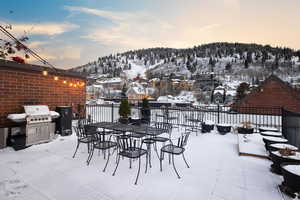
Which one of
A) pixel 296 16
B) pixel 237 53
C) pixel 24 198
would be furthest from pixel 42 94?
pixel 237 53

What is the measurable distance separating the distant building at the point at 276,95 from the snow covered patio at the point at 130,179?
13.6m

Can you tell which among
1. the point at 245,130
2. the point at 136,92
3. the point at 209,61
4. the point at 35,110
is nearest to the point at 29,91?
the point at 35,110

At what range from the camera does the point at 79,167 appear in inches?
118

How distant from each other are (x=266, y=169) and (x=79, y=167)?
12.1 ft

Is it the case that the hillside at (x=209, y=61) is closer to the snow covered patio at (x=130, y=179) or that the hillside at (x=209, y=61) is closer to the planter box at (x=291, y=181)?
the snow covered patio at (x=130, y=179)

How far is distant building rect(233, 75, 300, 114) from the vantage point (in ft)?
49.1

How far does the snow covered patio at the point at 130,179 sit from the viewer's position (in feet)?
6.98

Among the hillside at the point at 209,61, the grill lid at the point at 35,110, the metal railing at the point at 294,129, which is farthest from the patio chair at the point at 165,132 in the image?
the hillside at the point at 209,61

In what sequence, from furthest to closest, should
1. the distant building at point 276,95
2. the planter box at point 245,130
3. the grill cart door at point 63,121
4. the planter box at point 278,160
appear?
the distant building at point 276,95 → the grill cart door at point 63,121 → the planter box at point 245,130 → the planter box at point 278,160

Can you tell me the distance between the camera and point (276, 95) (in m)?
15.4

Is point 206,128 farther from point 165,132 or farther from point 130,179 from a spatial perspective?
point 130,179

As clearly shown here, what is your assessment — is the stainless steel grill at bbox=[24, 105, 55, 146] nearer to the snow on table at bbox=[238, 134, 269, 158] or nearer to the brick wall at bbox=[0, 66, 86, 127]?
the brick wall at bbox=[0, 66, 86, 127]

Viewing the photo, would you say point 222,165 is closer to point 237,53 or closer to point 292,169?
point 292,169

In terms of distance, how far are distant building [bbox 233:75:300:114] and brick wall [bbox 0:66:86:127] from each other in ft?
48.8
